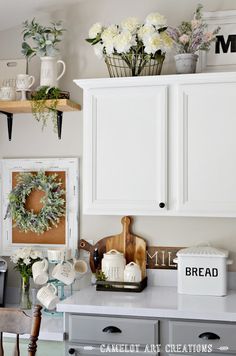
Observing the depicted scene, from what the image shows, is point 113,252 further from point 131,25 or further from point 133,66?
point 131,25

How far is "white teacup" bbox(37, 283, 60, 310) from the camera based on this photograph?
10.5 feet

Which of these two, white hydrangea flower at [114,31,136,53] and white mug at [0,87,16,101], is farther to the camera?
white mug at [0,87,16,101]

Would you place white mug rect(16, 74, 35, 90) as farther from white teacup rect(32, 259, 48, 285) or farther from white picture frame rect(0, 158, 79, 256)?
white teacup rect(32, 259, 48, 285)

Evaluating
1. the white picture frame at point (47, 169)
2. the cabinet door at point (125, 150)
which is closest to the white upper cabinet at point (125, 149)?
the cabinet door at point (125, 150)

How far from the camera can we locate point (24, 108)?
3535mm

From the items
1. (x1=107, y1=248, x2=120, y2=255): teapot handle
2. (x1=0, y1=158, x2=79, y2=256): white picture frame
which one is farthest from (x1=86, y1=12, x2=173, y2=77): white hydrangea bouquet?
(x1=107, y1=248, x2=120, y2=255): teapot handle

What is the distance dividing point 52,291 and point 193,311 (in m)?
0.86

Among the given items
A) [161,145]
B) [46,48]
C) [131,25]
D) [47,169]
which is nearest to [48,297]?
[47,169]

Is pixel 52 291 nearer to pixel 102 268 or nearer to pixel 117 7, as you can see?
pixel 102 268

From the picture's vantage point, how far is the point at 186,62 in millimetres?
3256

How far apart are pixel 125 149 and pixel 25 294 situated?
1097 millimetres

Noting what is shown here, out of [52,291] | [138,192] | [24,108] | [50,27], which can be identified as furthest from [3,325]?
[50,27]

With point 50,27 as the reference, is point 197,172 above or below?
below

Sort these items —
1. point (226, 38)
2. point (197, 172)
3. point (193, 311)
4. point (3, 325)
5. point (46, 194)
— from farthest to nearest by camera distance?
point (46, 194) < point (226, 38) < point (197, 172) < point (193, 311) < point (3, 325)
